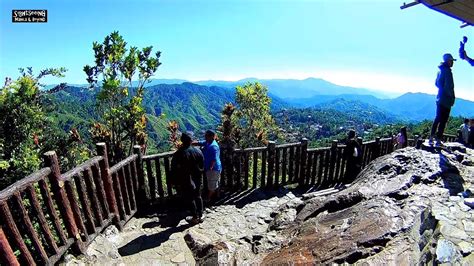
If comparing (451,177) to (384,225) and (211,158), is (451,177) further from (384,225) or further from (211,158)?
(211,158)

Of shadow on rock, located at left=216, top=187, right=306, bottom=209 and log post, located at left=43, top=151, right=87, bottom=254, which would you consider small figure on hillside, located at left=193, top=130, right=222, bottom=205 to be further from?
log post, located at left=43, top=151, right=87, bottom=254

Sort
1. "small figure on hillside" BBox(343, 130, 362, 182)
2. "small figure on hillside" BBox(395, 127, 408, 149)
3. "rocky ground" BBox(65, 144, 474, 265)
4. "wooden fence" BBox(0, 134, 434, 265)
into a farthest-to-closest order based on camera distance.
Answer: "small figure on hillside" BBox(395, 127, 408, 149), "small figure on hillside" BBox(343, 130, 362, 182), "wooden fence" BBox(0, 134, 434, 265), "rocky ground" BBox(65, 144, 474, 265)

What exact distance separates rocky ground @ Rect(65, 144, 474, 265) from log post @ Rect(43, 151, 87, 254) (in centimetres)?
32

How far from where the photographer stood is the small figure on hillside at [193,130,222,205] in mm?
7066

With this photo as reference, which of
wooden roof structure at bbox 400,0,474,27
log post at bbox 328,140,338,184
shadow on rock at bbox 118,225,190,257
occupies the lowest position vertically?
shadow on rock at bbox 118,225,190,257

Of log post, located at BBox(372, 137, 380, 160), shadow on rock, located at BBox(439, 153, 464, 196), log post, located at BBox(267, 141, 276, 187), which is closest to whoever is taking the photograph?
shadow on rock, located at BBox(439, 153, 464, 196)

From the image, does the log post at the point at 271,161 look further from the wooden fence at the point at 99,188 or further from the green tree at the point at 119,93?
the green tree at the point at 119,93

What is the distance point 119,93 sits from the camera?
13102mm

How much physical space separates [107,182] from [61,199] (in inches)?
49.3

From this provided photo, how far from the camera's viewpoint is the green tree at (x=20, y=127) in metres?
8.12

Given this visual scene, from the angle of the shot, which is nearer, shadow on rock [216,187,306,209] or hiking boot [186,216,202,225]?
hiking boot [186,216,202,225]

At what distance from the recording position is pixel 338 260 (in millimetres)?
3385

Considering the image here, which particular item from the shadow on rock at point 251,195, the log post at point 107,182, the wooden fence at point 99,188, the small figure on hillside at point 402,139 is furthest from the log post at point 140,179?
the small figure on hillside at point 402,139

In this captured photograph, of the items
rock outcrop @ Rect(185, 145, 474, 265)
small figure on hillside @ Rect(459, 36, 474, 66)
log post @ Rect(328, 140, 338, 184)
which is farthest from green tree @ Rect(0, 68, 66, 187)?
small figure on hillside @ Rect(459, 36, 474, 66)
